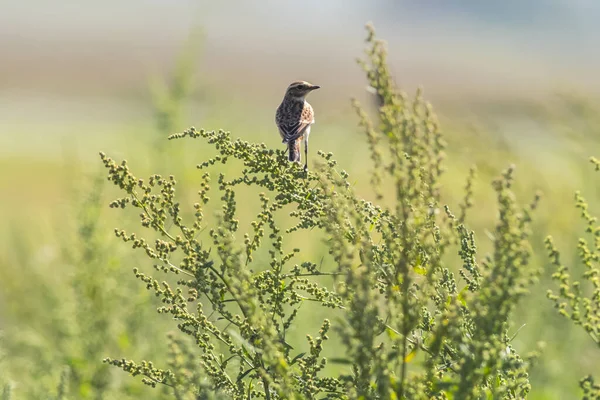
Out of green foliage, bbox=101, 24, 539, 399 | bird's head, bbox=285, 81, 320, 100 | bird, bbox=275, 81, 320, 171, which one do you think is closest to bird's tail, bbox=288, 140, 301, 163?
bird, bbox=275, 81, 320, 171

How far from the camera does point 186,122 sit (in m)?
8.55

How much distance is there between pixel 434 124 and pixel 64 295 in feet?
19.7

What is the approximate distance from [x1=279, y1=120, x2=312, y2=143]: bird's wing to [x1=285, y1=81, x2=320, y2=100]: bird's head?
54 centimetres

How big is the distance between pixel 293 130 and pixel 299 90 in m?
0.94

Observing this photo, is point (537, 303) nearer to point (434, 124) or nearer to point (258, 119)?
point (258, 119)

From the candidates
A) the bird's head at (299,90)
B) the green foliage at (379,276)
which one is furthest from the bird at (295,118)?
the green foliage at (379,276)

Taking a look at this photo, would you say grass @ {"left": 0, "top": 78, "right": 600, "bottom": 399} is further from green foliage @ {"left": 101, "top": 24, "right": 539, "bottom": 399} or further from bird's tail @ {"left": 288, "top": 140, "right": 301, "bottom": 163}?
green foliage @ {"left": 101, "top": 24, "right": 539, "bottom": 399}

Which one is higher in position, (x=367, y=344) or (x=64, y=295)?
(x=64, y=295)

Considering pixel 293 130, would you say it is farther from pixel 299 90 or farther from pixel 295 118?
pixel 299 90

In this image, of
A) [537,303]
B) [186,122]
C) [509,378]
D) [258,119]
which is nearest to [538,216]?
[537,303]

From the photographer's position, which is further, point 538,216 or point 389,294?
point 538,216

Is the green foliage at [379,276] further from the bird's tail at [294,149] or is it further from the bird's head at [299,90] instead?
the bird's head at [299,90]

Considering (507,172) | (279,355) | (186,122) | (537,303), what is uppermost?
(186,122)

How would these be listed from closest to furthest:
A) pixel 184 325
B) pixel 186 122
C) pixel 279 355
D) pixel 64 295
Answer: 1. pixel 279 355
2. pixel 184 325
3. pixel 64 295
4. pixel 186 122
